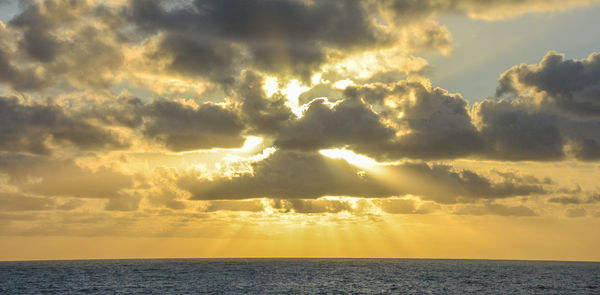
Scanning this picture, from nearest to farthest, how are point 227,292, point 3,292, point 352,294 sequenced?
1. point 352,294
2. point 227,292
3. point 3,292

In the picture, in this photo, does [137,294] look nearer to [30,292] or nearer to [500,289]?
[30,292]

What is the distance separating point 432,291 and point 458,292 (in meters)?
6.83

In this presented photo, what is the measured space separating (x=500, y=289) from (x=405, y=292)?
3461cm

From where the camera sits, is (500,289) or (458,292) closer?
(458,292)

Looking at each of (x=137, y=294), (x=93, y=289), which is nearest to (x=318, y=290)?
(x=137, y=294)

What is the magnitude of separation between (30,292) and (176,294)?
4549 centimetres

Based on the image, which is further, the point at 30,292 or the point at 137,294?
the point at 30,292

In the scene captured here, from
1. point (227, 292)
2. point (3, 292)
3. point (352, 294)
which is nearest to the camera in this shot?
point (352, 294)

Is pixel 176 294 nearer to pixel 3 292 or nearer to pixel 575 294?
pixel 3 292

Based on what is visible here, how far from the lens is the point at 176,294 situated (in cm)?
13762

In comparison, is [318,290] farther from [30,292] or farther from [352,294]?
[30,292]

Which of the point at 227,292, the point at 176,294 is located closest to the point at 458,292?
the point at 227,292

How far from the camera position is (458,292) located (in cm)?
14275

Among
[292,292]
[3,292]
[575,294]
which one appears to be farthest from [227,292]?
[575,294]
